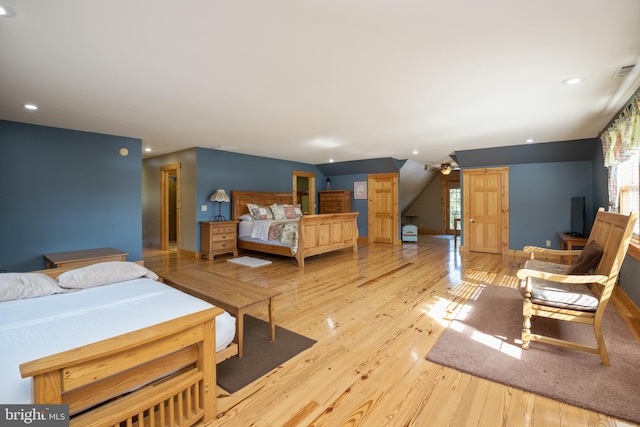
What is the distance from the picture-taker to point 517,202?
6.16 meters

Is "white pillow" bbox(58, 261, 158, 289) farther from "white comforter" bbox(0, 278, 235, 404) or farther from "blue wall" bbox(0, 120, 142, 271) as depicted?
"blue wall" bbox(0, 120, 142, 271)

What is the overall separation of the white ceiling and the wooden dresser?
4210 millimetres

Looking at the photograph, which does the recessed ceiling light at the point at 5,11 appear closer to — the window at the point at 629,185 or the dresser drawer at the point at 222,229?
the dresser drawer at the point at 222,229

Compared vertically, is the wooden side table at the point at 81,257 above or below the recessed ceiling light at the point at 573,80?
below

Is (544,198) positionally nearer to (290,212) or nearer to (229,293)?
(290,212)

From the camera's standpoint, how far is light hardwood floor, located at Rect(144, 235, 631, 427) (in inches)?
61.0

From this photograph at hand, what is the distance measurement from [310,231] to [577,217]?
16.7ft

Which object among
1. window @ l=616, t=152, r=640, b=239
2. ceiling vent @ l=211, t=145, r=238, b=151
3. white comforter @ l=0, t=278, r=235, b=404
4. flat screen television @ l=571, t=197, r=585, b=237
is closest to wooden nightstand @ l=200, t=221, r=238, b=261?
ceiling vent @ l=211, t=145, r=238, b=151

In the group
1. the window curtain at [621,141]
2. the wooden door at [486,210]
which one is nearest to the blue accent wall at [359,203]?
the wooden door at [486,210]

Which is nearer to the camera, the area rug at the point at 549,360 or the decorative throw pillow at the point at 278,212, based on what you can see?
the area rug at the point at 549,360

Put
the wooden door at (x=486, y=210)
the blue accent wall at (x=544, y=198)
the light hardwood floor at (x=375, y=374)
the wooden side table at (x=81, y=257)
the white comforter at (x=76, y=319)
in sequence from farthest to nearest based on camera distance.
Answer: the wooden door at (x=486, y=210) < the blue accent wall at (x=544, y=198) < the wooden side table at (x=81, y=257) < the light hardwood floor at (x=375, y=374) < the white comforter at (x=76, y=319)

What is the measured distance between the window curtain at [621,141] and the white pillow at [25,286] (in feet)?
17.6

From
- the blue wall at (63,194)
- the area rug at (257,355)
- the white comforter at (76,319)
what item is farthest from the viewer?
the blue wall at (63,194)

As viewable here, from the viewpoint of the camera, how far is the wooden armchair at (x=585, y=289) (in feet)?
6.60
